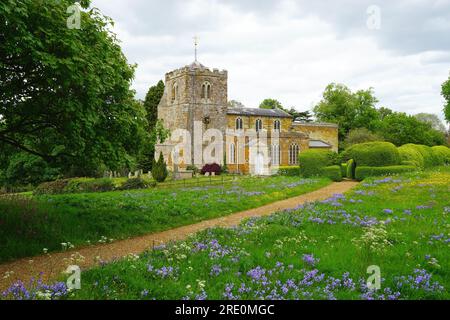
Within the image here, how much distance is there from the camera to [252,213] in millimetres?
16312

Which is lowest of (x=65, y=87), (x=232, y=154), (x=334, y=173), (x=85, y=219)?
(x=85, y=219)

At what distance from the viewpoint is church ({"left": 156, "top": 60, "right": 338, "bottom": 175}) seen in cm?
5100

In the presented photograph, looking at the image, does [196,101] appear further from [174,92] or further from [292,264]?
[292,264]

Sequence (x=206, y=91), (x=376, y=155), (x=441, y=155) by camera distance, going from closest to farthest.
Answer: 1. (x=376, y=155)
2. (x=441, y=155)
3. (x=206, y=91)

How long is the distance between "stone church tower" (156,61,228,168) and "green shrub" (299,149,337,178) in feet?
72.3

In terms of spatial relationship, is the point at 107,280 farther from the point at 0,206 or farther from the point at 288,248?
the point at 0,206

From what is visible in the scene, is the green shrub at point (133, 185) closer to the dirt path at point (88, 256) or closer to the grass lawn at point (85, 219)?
the grass lawn at point (85, 219)

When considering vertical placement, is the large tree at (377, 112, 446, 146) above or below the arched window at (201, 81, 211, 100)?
below

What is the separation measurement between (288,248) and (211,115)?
47923 mm

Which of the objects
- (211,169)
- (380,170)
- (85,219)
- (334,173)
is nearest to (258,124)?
(211,169)

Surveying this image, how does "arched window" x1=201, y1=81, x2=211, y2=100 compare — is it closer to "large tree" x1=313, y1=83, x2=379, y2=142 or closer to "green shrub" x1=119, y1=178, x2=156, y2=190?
"green shrub" x1=119, y1=178, x2=156, y2=190

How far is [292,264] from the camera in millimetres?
7883

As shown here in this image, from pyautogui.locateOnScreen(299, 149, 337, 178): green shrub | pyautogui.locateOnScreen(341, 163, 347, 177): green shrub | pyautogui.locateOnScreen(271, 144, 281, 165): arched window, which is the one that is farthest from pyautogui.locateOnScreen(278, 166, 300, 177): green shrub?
pyautogui.locateOnScreen(271, 144, 281, 165): arched window

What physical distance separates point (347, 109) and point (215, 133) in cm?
3396
